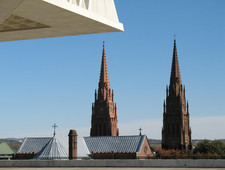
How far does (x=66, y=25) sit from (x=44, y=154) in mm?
37698

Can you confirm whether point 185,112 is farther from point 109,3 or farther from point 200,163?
point 109,3

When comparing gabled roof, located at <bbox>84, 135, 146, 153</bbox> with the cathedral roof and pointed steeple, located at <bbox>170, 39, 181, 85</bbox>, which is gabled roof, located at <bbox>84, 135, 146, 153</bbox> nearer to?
the cathedral roof

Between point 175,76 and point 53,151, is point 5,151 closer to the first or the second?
point 53,151

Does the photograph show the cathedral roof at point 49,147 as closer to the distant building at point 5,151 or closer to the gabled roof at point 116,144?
the gabled roof at point 116,144

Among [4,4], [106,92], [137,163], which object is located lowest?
[137,163]

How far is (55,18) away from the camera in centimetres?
2542

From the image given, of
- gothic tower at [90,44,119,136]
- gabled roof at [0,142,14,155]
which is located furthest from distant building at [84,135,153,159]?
gothic tower at [90,44,119,136]

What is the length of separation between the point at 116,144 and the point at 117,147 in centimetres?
69

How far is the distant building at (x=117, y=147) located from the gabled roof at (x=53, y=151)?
6239 mm

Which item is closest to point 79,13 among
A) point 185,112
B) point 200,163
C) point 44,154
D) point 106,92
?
point 200,163

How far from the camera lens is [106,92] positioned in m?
147

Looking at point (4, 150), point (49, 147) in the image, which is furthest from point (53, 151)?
point (4, 150)

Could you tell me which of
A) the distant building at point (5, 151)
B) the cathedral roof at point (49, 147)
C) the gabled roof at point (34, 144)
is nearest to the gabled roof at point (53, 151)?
the cathedral roof at point (49, 147)

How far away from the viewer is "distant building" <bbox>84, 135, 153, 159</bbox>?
6775cm
